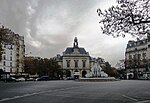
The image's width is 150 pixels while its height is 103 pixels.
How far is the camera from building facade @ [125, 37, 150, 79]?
125 meters

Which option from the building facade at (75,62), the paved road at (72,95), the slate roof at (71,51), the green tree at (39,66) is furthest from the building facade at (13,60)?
the paved road at (72,95)

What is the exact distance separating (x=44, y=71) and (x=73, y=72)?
144 feet

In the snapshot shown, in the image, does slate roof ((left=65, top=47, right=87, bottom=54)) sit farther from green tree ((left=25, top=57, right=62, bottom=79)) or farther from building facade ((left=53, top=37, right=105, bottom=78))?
green tree ((left=25, top=57, right=62, bottom=79))

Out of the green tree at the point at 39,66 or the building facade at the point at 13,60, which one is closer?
the building facade at the point at 13,60

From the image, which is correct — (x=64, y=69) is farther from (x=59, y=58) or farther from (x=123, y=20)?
(x=123, y=20)

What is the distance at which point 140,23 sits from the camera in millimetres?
20750

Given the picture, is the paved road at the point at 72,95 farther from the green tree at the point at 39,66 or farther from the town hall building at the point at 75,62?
the town hall building at the point at 75,62

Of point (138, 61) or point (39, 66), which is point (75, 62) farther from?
point (39, 66)

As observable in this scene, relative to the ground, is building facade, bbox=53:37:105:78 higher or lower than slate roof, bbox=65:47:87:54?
lower

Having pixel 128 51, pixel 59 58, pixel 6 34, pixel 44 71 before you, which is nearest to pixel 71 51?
pixel 59 58

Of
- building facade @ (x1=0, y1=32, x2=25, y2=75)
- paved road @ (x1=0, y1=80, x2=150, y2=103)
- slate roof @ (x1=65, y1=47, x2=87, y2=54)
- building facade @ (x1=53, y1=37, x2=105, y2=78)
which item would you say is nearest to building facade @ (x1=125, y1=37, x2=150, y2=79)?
building facade @ (x1=53, y1=37, x2=105, y2=78)

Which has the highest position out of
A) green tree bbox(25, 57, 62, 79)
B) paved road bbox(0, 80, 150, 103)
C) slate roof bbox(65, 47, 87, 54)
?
slate roof bbox(65, 47, 87, 54)

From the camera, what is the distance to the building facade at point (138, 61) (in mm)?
124550

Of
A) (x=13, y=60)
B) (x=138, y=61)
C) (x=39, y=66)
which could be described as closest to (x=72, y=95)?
(x=39, y=66)
